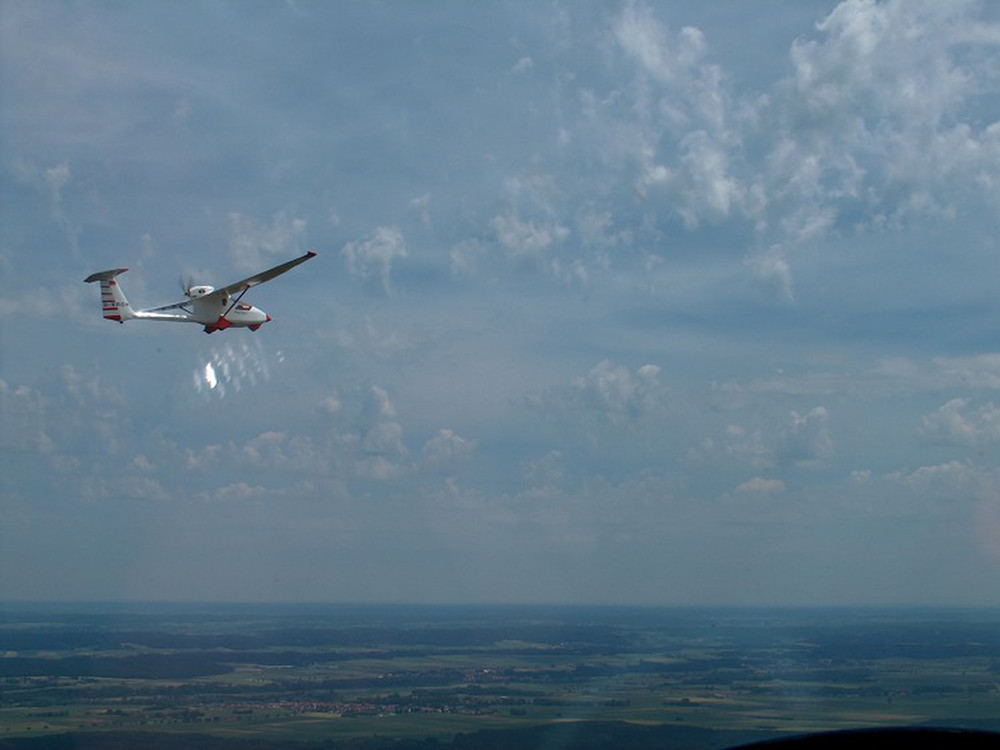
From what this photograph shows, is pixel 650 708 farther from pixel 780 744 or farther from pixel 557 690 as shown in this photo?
pixel 780 744

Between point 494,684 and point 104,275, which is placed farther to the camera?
point 494,684

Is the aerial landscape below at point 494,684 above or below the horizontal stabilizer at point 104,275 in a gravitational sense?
below

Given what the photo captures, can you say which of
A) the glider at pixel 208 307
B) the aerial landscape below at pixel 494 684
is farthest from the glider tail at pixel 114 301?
the aerial landscape below at pixel 494 684

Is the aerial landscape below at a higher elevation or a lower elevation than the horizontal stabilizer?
lower

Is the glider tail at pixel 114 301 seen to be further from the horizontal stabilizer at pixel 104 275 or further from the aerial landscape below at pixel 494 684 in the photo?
the aerial landscape below at pixel 494 684

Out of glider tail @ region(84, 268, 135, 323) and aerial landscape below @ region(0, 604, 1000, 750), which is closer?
glider tail @ region(84, 268, 135, 323)

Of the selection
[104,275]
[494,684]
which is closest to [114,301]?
[104,275]

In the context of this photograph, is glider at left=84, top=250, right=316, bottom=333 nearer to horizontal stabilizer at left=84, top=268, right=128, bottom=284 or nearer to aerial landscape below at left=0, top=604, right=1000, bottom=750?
horizontal stabilizer at left=84, top=268, right=128, bottom=284

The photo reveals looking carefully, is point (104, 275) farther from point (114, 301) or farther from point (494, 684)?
point (494, 684)

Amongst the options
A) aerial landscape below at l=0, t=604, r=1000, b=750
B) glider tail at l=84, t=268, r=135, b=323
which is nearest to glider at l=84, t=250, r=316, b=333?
glider tail at l=84, t=268, r=135, b=323
